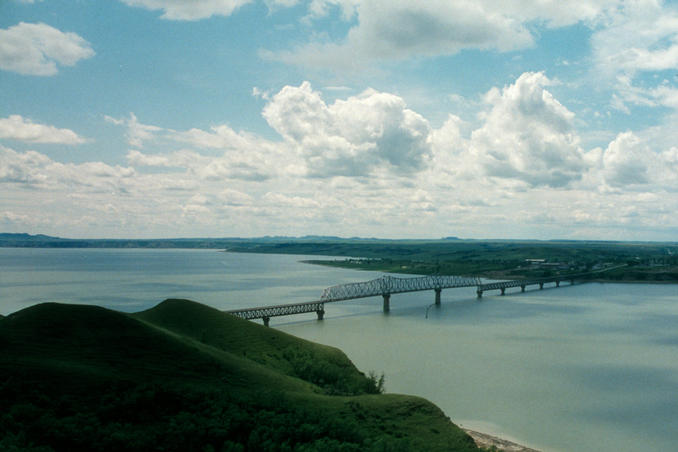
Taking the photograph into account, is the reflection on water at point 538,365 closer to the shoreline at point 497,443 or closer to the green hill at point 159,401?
the shoreline at point 497,443

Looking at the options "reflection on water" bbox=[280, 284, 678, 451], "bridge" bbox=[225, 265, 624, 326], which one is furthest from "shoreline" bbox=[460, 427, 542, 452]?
"bridge" bbox=[225, 265, 624, 326]

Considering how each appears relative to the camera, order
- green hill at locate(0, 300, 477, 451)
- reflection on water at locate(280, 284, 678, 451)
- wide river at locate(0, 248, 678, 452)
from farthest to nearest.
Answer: wide river at locate(0, 248, 678, 452) → reflection on water at locate(280, 284, 678, 451) → green hill at locate(0, 300, 477, 451)

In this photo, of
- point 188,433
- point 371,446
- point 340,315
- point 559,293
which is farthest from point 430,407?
point 559,293

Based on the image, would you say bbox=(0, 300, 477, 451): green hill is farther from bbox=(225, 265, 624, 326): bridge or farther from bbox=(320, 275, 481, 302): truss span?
bbox=(320, 275, 481, 302): truss span

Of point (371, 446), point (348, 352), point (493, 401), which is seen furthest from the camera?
point (348, 352)

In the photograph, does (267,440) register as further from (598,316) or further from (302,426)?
(598,316)

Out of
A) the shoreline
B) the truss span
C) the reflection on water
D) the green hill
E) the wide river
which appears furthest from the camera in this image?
the truss span

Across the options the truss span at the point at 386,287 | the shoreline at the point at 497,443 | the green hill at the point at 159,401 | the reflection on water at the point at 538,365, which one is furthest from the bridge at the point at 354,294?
the shoreline at the point at 497,443

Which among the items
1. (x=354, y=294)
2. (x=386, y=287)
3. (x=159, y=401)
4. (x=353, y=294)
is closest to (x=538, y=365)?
(x=159, y=401)

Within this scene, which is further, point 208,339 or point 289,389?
point 208,339
